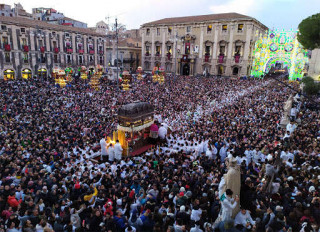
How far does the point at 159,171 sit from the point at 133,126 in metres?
3.99

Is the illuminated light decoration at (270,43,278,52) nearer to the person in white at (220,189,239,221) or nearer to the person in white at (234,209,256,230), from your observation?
the person in white at (234,209,256,230)

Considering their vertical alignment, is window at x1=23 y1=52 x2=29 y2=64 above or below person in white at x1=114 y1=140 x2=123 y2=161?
above

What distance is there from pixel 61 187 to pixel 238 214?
5.71 m

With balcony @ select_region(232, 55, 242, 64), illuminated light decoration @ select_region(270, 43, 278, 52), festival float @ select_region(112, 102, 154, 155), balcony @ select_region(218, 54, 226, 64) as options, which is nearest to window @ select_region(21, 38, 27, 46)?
festival float @ select_region(112, 102, 154, 155)

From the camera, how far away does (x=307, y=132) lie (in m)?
12.9

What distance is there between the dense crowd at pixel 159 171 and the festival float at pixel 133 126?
1291mm

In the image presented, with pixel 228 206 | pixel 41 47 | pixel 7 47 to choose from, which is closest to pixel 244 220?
pixel 228 206

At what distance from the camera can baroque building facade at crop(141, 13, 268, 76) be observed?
134 ft

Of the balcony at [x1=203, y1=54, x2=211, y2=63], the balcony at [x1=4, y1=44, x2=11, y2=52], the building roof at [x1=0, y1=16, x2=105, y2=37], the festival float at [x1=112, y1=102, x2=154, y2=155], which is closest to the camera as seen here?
the festival float at [x1=112, y1=102, x2=154, y2=155]

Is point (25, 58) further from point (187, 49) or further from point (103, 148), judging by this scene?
point (103, 148)

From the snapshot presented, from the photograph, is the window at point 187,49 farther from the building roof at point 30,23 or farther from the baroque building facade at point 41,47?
the building roof at point 30,23

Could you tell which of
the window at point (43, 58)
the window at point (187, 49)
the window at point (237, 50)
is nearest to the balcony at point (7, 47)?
the window at point (43, 58)

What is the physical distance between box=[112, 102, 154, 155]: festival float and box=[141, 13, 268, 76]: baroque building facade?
26.0 m

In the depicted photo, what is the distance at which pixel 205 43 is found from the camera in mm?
44906
